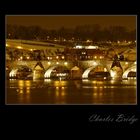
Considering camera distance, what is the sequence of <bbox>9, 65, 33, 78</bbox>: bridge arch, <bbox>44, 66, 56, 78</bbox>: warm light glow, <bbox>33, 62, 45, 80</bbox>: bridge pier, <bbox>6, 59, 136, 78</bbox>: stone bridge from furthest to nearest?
1. <bbox>44, 66, 56, 78</bbox>: warm light glow
2. <bbox>33, 62, 45, 80</bbox>: bridge pier
3. <bbox>6, 59, 136, 78</bbox>: stone bridge
4. <bbox>9, 65, 33, 78</bbox>: bridge arch

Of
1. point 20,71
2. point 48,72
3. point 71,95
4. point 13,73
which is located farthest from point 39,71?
point 71,95

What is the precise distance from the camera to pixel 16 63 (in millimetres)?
11922

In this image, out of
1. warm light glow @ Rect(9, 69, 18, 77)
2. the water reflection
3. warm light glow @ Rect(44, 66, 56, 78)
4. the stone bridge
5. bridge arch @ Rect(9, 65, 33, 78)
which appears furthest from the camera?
warm light glow @ Rect(44, 66, 56, 78)

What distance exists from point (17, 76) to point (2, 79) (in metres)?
8.75

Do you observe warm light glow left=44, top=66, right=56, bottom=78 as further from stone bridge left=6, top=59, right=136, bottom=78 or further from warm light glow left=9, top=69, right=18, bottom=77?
warm light glow left=9, top=69, right=18, bottom=77

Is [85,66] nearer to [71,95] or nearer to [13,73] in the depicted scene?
[13,73]

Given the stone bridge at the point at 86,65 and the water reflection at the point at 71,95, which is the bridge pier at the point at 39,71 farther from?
the water reflection at the point at 71,95

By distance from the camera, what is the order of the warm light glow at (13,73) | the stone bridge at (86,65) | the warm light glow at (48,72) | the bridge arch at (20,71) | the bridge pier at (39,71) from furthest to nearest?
1. the warm light glow at (48,72)
2. the bridge pier at (39,71)
3. the stone bridge at (86,65)
4. the bridge arch at (20,71)
5. the warm light glow at (13,73)

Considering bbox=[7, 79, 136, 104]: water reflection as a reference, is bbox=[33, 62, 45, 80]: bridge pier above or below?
above

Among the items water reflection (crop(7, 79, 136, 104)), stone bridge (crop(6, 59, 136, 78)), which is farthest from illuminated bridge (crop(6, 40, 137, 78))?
water reflection (crop(7, 79, 136, 104))

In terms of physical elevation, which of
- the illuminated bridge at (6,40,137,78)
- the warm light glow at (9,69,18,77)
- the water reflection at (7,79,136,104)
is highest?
the illuminated bridge at (6,40,137,78)

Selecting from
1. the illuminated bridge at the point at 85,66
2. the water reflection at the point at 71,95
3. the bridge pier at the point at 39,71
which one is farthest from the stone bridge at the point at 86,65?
the water reflection at the point at 71,95

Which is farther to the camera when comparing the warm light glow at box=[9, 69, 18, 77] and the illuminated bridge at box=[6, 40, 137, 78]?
the illuminated bridge at box=[6, 40, 137, 78]
